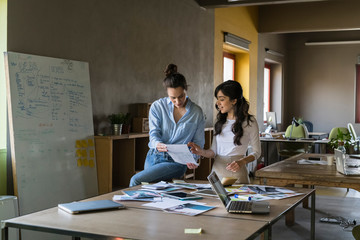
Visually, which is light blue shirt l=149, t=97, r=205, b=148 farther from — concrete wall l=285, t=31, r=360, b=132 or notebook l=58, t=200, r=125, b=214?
concrete wall l=285, t=31, r=360, b=132

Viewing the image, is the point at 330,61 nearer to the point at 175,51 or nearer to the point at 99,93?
the point at 175,51

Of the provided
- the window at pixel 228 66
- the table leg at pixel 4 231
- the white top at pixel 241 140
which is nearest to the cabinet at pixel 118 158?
the white top at pixel 241 140

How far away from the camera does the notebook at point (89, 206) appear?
2303 millimetres

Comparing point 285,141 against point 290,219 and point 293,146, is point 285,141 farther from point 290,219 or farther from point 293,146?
point 290,219

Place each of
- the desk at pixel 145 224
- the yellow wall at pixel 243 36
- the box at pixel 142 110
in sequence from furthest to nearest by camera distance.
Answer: the yellow wall at pixel 243 36
the box at pixel 142 110
the desk at pixel 145 224

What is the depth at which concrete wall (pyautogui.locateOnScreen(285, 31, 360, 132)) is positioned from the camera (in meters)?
12.0

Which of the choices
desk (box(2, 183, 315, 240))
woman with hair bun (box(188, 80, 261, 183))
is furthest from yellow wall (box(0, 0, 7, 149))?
desk (box(2, 183, 315, 240))

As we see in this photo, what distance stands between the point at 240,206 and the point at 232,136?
1.24 m

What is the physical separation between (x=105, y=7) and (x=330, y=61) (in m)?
8.39

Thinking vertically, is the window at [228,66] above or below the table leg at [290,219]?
above

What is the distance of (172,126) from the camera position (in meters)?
3.83

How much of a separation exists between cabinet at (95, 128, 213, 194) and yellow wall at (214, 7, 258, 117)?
2.58 m

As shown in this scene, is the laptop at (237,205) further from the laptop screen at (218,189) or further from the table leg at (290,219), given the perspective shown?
the table leg at (290,219)

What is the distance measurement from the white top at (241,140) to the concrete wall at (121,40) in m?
1.82
